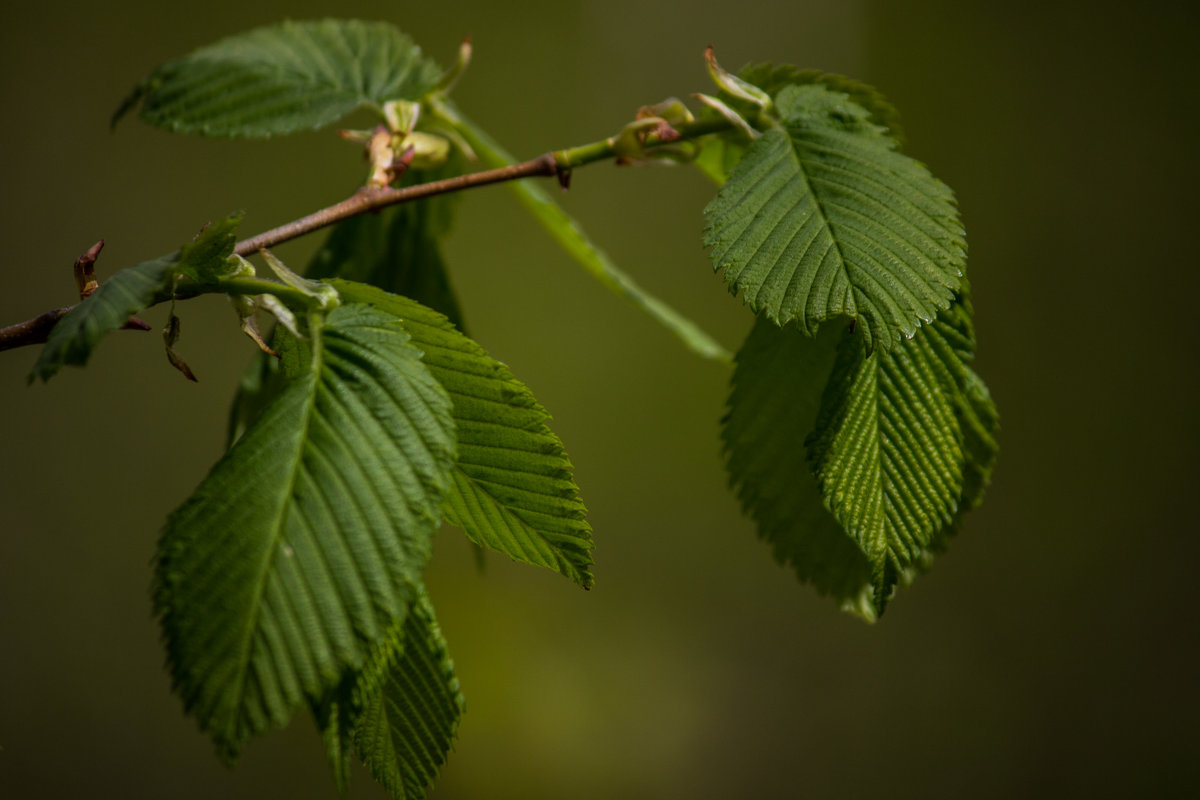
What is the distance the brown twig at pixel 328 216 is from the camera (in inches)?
12.8

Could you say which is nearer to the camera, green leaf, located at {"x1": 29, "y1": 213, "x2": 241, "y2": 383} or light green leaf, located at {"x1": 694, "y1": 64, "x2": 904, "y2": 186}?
green leaf, located at {"x1": 29, "y1": 213, "x2": 241, "y2": 383}

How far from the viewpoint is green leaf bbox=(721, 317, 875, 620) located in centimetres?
43

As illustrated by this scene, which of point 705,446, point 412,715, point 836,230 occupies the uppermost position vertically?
point 836,230

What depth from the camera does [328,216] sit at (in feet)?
1.33

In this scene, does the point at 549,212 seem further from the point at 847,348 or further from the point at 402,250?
the point at 847,348

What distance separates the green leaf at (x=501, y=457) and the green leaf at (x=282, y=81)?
0.72 ft

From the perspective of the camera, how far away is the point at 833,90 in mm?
461

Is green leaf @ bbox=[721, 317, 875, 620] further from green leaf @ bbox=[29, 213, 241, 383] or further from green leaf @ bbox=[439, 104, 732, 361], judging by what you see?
green leaf @ bbox=[29, 213, 241, 383]

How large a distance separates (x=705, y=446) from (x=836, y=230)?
1218mm

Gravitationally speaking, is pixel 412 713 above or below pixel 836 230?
below

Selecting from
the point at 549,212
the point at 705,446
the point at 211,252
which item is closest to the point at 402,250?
the point at 549,212

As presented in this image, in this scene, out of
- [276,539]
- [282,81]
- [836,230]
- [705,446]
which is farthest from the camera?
[705,446]

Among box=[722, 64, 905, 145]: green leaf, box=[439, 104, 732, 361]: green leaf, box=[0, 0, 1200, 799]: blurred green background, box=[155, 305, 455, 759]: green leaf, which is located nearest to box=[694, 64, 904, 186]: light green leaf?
box=[722, 64, 905, 145]: green leaf

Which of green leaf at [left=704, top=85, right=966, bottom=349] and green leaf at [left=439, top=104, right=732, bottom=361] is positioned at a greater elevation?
green leaf at [left=704, top=85, right=966, bottom=349]
